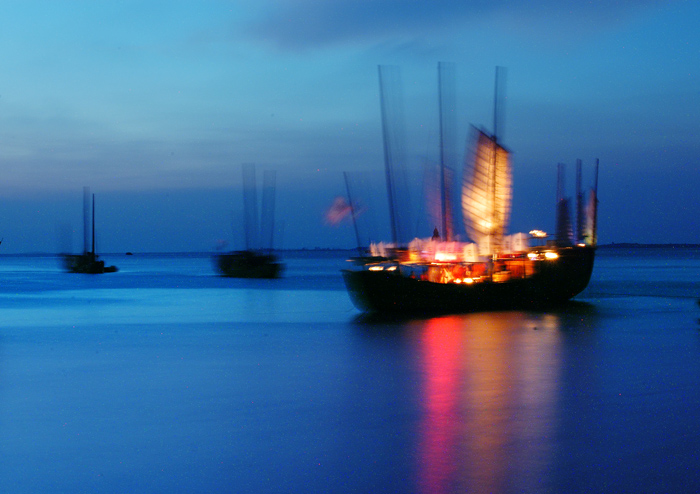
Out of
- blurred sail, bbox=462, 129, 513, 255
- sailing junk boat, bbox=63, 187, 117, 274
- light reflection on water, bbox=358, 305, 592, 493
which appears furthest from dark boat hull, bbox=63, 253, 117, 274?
light reflection on water, bbox=358, 305, 592, 493

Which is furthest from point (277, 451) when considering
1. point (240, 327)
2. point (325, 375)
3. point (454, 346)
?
point (240, 327)

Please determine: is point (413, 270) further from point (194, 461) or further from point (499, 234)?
point (194, 461)

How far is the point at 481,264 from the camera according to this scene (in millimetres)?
30828

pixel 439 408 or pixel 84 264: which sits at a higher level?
pixel 84 264

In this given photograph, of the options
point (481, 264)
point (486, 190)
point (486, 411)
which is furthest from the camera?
point (486, 190)

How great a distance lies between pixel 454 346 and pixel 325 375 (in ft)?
17.9

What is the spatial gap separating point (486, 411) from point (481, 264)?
67.4 ft

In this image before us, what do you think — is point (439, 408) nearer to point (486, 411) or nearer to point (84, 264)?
point (486, 411)

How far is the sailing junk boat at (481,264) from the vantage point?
1104 inches

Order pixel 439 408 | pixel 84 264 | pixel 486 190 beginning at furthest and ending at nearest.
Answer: pixel 84 264
pixel 486 190
pixel 439 408

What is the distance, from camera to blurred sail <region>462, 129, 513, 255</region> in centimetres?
3550

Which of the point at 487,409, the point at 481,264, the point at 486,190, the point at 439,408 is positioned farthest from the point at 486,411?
the point at 486,190

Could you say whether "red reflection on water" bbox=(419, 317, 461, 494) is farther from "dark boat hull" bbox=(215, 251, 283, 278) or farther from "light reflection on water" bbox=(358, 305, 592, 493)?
"dark boat hull" bbox=(215, 251, 283, 278)

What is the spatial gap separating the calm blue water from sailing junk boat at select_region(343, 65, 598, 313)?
13.4ft
